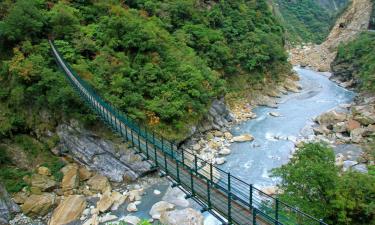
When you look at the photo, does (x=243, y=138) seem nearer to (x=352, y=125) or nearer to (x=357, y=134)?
(x=357, y=134)

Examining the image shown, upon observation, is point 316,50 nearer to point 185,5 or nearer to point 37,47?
point 185,5

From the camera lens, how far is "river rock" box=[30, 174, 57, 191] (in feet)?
57.4

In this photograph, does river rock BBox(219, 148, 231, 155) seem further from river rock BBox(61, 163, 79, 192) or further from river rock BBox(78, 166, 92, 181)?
river rock BBox(61, 163, 79, 192)

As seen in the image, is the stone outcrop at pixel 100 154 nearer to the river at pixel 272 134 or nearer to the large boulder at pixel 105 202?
the large boulder at pixel 105 202

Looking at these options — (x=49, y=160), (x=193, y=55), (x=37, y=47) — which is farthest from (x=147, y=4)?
(x=49, y=160)

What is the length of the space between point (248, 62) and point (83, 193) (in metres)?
19.9

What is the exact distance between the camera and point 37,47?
20438 mm

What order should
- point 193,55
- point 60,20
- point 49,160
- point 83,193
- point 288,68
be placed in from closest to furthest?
point 83,193, point 49,160, point 60,20, point 193,55, point 288,68

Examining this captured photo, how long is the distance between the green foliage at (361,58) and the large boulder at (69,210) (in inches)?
1038

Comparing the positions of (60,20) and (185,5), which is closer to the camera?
(60,20)

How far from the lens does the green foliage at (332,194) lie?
1098cm

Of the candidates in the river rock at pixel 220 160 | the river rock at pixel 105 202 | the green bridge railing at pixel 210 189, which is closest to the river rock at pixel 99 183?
the river rock at pixel 105 202

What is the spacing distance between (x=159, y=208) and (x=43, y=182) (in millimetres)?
5908

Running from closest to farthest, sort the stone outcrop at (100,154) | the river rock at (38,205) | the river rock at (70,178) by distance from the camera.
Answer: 1. the river rock at (38,205)
2. the river rock at (70,178)
3. the stone outcrop at (100,154)
